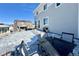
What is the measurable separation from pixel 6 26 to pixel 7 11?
0.37 metres

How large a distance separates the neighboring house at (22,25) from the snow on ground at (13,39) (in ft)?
0.42

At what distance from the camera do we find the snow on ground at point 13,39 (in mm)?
3205

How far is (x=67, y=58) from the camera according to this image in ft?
9.23

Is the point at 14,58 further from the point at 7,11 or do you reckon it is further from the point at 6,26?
the point at 7,11

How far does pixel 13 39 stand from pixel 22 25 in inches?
16.7

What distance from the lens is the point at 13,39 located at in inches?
134

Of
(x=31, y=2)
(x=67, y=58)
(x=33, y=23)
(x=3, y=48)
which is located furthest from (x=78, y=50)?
(x=3, y=48)

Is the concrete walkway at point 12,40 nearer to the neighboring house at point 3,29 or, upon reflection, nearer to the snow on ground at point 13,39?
the snow on ground at point 13,39

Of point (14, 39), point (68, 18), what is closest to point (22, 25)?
point (14, 39)

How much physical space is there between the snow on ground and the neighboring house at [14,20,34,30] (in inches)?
5.1

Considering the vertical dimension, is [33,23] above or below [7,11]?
below

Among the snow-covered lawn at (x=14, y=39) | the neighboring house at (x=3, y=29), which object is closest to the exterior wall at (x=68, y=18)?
the snow-covered lawn at (x=14, y=39)

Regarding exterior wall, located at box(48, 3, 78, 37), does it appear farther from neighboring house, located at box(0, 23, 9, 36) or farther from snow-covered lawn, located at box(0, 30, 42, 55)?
neighboring house, located at box(0, 23, 9, 36)

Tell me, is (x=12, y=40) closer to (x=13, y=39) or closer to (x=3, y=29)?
(x=13, y=39)
